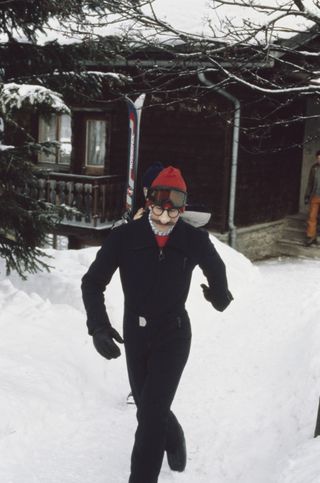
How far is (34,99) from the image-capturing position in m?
5.95

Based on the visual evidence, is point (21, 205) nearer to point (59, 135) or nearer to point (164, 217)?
point (164, 217)

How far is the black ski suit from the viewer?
3.48 metres

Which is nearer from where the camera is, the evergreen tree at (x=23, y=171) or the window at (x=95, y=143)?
the evergreen tree at (x=23, y=171)

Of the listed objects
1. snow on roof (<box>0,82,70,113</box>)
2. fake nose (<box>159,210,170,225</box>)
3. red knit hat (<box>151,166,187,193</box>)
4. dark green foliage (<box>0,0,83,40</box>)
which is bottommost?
fake nose (<box>159,210,170,225</box>)

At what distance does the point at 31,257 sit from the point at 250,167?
6.91m

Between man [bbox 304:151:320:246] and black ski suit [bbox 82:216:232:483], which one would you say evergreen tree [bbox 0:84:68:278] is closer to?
black ski suit [bbox 82:216:232:483]

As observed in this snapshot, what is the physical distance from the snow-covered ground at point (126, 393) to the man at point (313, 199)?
15.9ft

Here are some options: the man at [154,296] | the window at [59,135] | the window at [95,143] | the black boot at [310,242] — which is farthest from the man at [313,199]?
the man at [154,296]

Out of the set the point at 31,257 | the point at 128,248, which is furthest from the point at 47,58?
the point at 128,248

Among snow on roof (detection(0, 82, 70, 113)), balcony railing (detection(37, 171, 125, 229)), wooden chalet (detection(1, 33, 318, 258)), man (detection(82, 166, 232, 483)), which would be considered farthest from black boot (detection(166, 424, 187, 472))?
balcony railing (detection(37, 171, 125, 229))

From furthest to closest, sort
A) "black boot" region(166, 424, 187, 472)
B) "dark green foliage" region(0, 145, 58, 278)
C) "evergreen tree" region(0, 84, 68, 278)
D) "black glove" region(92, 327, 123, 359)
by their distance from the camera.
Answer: "dark green foliage" region(0, 145, 58, 278) < "evergreen tree" region(0, 84, 68, 278) < "black boot" region(166, 424, 187, 472) < "black glove" region(92, 327, 123, 359)

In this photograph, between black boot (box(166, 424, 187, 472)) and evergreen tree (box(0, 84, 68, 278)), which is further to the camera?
evergreen tree (box(0, 84, 68, 278))

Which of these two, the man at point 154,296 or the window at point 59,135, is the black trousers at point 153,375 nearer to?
the man at point 154,296

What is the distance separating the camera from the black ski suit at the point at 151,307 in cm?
348
